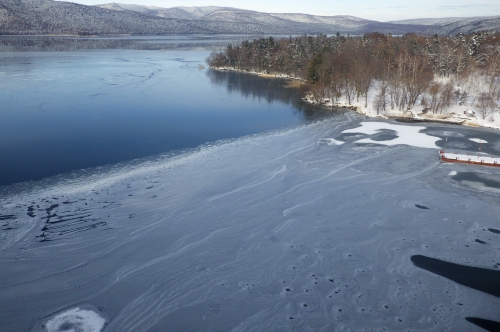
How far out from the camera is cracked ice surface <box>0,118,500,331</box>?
552 cm

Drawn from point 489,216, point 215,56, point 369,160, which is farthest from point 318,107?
point 215,56

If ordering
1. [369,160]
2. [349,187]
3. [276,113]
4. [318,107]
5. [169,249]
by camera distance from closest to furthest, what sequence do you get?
1. [169,249]
2. [349,187]
3. [369,160]
4. [276,113]
5. [318,107]

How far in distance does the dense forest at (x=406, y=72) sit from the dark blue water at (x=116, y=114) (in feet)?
8.79

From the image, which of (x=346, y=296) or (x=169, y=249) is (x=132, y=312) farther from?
(x=346, y=296)

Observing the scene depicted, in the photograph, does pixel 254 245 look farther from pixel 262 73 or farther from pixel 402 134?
pixel 262 73

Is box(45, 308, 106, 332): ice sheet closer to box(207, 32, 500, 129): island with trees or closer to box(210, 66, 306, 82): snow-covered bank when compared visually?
box(207, 32, 500, 129): island with trees

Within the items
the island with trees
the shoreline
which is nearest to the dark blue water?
the shoreline

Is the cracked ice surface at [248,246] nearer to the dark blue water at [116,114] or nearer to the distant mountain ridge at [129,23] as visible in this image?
the dark blue water at [116,114]

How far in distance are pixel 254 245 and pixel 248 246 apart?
0.40 ft

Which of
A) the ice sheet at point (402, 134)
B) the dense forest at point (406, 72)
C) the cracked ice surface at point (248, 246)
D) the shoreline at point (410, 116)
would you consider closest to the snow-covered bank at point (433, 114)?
the shoreline at point (410, 116)

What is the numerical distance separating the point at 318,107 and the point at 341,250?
572 inches

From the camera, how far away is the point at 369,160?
1182 centimetres

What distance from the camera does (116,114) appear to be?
660 inches

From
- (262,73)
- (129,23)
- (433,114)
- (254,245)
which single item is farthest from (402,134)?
(129,23)
